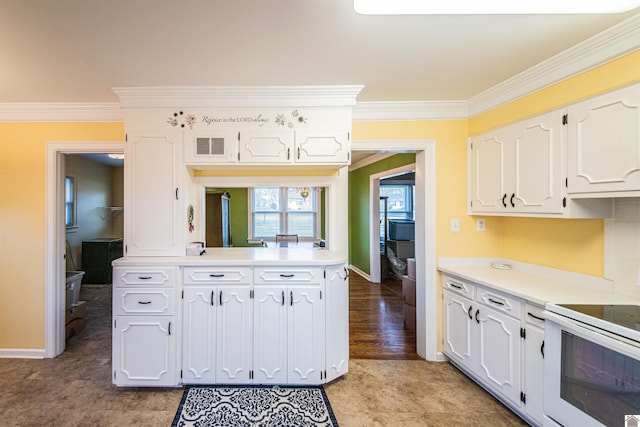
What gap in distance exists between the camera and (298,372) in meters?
2.36

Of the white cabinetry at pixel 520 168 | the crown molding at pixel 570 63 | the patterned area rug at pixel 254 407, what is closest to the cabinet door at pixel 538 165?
the white cabinetry at pixel 520 168

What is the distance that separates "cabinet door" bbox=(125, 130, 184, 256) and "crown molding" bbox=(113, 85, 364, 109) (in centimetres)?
27

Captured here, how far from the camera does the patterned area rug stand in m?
2.03

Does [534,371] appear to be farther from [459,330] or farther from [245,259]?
[245,259]

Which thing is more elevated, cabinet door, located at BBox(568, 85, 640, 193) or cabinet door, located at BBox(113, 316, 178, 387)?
cabinet door, located at BBox(568, 85, 640, 193)

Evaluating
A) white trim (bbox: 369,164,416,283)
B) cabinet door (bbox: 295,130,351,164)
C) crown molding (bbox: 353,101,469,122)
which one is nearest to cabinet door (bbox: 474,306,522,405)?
cabinet door (bbox: 295,130,351,164)

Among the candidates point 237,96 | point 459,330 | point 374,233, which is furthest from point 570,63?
point 374,233

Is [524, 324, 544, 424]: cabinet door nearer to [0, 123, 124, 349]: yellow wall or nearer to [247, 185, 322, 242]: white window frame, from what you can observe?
[247, 185, 322, 242]: white window frame

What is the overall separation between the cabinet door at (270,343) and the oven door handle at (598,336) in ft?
5.80

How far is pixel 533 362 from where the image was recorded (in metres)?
1.88

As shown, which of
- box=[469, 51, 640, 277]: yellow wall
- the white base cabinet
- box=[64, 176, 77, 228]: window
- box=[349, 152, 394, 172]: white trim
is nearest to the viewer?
box=[469, 51, 640, 277]: yellow wall

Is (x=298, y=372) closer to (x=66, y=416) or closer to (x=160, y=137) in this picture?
(x=66, y=416)

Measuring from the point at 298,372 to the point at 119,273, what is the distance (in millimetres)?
1620

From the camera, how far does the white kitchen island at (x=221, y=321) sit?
7.67ft
